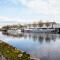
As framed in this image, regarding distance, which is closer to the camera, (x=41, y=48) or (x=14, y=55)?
(x=14, y=55)

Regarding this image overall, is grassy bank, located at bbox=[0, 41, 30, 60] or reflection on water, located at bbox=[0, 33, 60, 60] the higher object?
grassy bank, located at bbox=[0, 41, 30, 60]

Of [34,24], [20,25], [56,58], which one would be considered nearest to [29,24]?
[34,24]

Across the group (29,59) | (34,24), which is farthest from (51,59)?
(34,24)

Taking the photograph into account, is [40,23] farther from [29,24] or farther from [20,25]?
[20,25]

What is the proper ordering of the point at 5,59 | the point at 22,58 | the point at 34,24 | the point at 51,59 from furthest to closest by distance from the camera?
the point at 34,24 → the point at 51,59 → the point at 22,58 → the point at 5,59

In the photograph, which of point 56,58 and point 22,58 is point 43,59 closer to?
point 56,58

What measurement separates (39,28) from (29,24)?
10.8 metres

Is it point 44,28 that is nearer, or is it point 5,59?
point 5,59

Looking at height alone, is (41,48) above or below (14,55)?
below

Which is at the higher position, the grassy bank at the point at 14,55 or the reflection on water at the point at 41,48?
the grassy bank at the point at 14,55

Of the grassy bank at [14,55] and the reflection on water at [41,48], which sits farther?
the reflection on water at [41,48]

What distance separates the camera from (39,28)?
329ft

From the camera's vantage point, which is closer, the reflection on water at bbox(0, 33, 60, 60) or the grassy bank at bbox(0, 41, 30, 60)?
the grassy bank at bbox(0, 41, 30, 60)

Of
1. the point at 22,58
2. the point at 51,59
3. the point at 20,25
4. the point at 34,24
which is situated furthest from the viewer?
the point at 20,25
